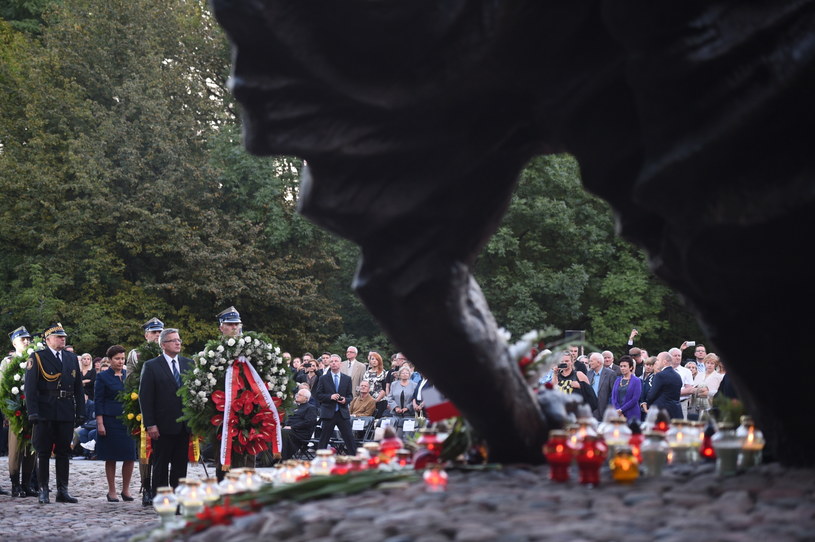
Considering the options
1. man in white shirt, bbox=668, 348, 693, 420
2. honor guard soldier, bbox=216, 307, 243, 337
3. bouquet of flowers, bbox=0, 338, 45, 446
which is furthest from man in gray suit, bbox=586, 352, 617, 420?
bouquet of flowers, bbox=0, 338, 45, 446

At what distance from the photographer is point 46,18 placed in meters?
34.6

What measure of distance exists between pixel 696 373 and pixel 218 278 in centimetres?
1744

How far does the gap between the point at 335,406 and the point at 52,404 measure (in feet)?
18.2

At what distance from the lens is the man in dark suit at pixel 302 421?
19.0 m

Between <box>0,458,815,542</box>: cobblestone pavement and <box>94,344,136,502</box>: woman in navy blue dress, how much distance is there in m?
8.29

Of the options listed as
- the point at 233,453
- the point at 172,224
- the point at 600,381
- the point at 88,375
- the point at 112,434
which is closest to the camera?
the point at 233,453

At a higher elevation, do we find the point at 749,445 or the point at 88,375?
the point at 88,375

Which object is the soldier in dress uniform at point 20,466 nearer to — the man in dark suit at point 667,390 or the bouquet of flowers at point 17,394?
the bouquet of flowers at point 17,394

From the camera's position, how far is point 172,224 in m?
32.0

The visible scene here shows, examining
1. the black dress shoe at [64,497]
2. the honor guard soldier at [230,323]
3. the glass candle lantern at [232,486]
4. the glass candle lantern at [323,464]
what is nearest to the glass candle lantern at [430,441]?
the glass candle lantern at [323,464]

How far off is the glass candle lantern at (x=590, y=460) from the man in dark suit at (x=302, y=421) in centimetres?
1383

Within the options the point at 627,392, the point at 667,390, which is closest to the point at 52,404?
the point at 627,392

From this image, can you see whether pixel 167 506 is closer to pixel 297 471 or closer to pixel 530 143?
pixel 297 471

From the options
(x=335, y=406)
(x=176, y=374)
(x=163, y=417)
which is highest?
(x=176, y=374)
